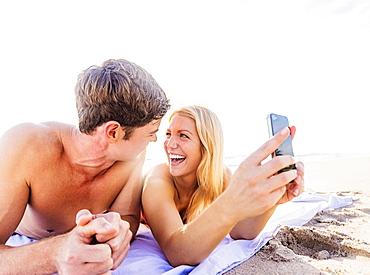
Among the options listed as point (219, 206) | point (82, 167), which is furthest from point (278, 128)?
point (82, 167)

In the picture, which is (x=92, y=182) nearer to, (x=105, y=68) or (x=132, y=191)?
(x=132, y=191)

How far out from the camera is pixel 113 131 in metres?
2.68

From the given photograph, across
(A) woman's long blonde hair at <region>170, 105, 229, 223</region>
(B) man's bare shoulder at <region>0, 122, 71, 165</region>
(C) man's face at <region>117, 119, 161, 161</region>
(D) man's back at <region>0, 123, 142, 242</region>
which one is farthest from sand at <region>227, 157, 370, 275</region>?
(B) man's bare shoulder at <region>0, 122, 71, 165</region>

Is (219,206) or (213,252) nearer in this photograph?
(219,206)

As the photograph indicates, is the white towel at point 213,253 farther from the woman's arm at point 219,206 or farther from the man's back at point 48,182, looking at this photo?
the man's back at point 48,182

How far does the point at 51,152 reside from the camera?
2.61m

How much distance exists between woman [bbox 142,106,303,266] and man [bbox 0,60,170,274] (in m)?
0.37

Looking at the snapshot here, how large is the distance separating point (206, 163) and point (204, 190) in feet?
1.10

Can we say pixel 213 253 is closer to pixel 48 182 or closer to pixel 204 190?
pixel 204 190

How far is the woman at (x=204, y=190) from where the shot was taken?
167 centimetres

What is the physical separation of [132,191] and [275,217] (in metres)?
1.97

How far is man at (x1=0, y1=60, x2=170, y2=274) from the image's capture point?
6.45 feet

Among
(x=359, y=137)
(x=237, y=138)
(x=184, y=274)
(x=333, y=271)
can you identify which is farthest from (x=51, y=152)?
(x=359, y=137)

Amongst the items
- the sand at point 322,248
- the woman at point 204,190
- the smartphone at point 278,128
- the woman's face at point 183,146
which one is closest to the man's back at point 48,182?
the woman at point 204,190
